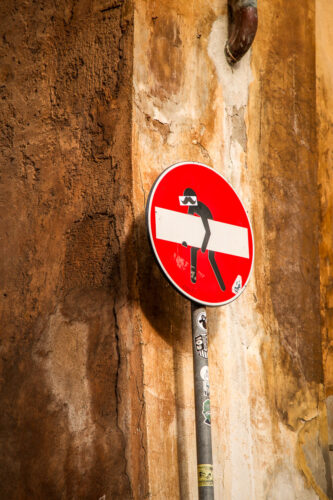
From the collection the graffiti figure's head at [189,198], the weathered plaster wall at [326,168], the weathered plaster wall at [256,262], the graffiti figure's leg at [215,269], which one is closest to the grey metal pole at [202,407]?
the graffiti figure's leg at [215,269]

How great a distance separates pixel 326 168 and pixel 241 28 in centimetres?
92

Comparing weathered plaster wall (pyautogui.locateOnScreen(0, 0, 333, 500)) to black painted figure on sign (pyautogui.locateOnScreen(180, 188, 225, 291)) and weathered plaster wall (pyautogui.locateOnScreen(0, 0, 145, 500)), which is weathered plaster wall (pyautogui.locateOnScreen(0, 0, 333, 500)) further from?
black painted figure on sign (pyautogui.locateOnScreen(180, 188, 225, 291))

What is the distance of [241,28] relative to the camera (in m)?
2.85

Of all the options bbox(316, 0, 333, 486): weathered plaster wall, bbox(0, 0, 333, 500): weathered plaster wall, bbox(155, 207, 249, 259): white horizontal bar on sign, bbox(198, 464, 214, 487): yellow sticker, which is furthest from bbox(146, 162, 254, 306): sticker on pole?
bbox(316, 0, 333, 486): weathered plaster wall

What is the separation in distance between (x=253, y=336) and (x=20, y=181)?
4.06 ft

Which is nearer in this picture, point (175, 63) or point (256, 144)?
point (175, 63)

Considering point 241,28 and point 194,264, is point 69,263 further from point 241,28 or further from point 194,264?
point 241,28

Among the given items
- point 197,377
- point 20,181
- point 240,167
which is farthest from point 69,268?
point 240,167

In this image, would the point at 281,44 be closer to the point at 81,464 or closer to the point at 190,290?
the point at 190,290

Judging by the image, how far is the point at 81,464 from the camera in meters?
2.37

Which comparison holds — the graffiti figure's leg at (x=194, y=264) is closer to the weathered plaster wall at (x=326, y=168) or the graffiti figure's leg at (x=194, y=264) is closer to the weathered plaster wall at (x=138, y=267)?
the weathered plaster wall at (x=138, y=267)

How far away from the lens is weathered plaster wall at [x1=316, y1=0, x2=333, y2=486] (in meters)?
3.19

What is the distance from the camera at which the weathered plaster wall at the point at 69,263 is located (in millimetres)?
2355

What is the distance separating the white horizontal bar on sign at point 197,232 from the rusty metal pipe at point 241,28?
931 millimetres
